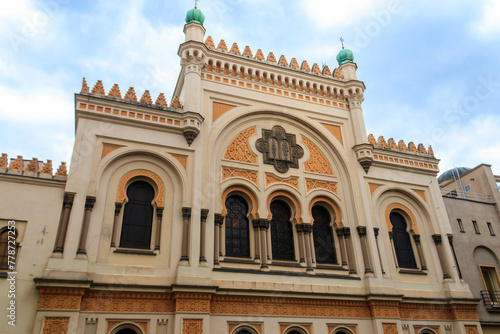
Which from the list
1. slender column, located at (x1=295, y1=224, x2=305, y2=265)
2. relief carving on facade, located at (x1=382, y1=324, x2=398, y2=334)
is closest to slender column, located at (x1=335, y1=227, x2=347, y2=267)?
slender column, located at (x1=295, y1=224, x2=305, y2=265)

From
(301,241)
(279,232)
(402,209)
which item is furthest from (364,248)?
(279,232)

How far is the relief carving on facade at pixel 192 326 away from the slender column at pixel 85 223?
358cm

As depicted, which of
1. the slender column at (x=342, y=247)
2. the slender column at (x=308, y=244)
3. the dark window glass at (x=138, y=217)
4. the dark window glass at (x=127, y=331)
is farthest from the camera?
the slender column at (x=342, y=247)

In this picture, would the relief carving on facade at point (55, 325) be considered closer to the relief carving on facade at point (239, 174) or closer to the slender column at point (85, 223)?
the slender column at point (85, 223)

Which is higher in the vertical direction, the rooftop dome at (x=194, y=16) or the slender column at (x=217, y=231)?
the rooftop dome at (x=194, y=16)

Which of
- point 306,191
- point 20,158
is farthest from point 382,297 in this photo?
point 20,158

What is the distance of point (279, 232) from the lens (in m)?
14.5

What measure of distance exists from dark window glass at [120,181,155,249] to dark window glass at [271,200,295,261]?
458cm

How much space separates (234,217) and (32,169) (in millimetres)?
6763

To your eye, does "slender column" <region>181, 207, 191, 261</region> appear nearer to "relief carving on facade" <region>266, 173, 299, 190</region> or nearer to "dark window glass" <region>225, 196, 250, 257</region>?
"dark window glass" <region>225, 196, 250, 257</region>

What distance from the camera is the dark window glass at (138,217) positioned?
483 inches

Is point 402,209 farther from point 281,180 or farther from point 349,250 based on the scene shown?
point 281,180

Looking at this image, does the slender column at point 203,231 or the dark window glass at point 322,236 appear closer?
the slender column at point 203,231

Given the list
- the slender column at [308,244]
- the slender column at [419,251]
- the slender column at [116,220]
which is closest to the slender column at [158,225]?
the slender column at [116,220]
